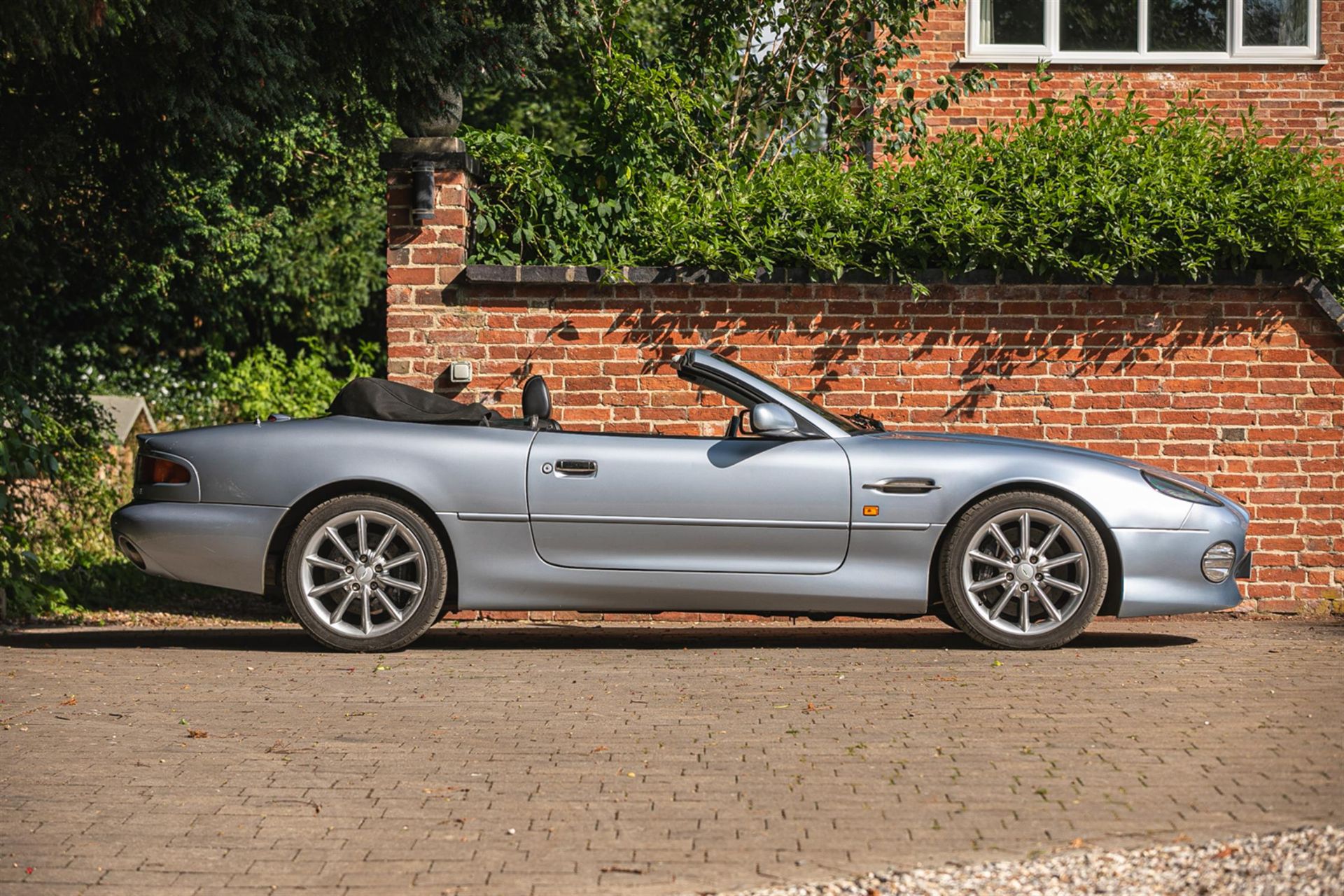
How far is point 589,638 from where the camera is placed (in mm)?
8031

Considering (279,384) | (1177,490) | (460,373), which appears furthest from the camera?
(279,384)

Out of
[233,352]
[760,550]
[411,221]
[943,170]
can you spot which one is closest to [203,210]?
[233,352]

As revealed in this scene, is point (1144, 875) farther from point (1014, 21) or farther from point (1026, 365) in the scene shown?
point (1014, 21)

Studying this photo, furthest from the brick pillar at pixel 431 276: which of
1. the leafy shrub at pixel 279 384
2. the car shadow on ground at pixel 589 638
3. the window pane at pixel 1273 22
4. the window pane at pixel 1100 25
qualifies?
the leafy shrub at pixel 279 384

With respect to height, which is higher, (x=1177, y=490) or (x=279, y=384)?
(x=279, y=384)

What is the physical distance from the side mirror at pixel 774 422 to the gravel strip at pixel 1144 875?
348 centimetres

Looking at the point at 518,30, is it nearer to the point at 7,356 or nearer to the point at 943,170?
the point at 943,170

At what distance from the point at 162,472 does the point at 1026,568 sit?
4.14 metres

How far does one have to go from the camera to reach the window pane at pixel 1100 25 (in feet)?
42.8

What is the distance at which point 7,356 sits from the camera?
381 inches

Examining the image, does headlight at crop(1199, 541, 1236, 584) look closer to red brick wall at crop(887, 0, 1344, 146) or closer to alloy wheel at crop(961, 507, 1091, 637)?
alloy wheel at crop(961, 507, 1091, 637)

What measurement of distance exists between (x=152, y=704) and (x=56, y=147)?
380 centimetres

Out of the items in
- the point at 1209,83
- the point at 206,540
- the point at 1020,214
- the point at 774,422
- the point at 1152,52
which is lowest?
the point at 206,540

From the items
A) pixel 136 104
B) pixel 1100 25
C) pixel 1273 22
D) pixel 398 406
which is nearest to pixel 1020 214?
pixel 398 406
